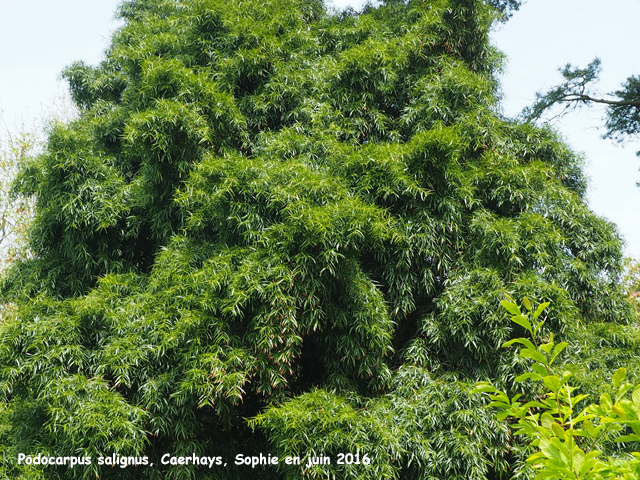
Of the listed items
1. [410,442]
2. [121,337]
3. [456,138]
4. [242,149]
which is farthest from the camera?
[242,149]

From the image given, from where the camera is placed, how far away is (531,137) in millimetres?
5383

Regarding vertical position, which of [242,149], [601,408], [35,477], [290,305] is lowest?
[35,477]

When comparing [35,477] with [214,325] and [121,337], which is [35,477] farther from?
[214,325]

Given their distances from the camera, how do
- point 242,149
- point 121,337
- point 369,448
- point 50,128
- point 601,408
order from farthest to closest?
point 242,149 < point 50,128 < point 121,337 < point 369,448 < point 601,408

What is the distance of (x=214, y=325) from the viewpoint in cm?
375

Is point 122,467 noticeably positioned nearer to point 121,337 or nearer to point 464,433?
point 121,337

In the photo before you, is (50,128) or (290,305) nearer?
(290,305)

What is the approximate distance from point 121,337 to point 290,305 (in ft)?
4.98

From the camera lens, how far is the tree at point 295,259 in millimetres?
→ 3730

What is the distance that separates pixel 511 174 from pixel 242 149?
2776mm

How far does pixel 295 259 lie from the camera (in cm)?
383

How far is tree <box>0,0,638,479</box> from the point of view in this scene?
3730 millimetres

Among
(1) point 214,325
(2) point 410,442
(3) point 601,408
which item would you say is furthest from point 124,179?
(3) point 601,408

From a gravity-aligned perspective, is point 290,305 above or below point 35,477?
above
